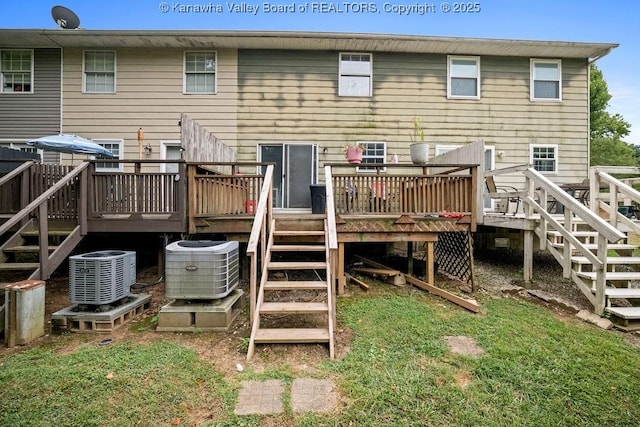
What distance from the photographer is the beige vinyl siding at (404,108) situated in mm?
8469

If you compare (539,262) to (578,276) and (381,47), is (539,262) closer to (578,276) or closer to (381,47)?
(578,276)

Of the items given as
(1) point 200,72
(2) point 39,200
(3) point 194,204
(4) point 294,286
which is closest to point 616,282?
(4) point 294,286

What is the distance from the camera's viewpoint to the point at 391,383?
253cm

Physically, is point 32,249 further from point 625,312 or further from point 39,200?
point 625,312

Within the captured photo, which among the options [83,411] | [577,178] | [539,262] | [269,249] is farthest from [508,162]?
[83,411]

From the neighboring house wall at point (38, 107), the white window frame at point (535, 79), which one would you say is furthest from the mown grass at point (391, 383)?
the neighboring house wall at point (38, 107)

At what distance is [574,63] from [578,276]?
7.76m

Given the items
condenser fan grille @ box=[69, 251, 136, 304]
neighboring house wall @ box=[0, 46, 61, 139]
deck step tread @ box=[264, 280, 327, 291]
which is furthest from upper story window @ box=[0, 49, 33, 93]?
deck step tread @ box=[264, 280, 327, 291]

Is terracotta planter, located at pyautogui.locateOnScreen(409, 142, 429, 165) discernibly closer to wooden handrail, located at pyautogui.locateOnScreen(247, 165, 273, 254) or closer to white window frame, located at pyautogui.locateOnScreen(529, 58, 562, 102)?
wooden handrail, located at pyautogui.locateOnScreen(247, 165, 273, 254)

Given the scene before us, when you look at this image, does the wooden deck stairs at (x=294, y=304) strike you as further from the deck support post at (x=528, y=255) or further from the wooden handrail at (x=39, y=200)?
the deck support post at (x=528, y=255)

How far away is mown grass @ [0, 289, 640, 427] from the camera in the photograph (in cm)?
217

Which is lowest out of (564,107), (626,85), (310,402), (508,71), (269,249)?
(310,402)

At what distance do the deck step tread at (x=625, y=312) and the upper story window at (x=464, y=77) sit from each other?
21.5 ft

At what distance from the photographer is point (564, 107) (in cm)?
884
